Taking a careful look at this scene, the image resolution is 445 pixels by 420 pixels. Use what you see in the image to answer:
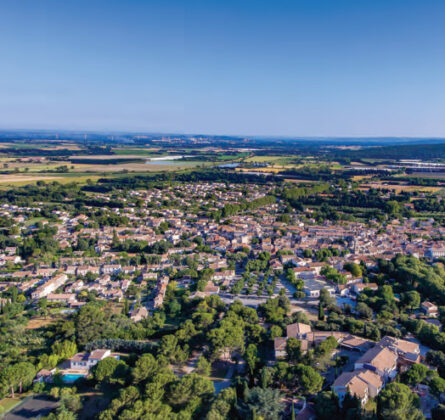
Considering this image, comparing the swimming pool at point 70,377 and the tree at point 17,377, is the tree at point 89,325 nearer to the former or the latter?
the swimming pool at point 70,377

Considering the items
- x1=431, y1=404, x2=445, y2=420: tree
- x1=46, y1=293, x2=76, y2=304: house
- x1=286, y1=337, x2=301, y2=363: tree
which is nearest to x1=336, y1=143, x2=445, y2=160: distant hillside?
x1=46, y1=293, x2=76, y2=304: house

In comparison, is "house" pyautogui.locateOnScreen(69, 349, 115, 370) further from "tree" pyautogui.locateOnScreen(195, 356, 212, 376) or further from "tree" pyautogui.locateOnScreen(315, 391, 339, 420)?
"tree" pyautogui.locateOnScreen(315, 391, 339, 420)

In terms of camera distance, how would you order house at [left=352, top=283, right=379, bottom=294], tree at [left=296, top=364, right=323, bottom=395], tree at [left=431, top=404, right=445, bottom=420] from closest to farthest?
tree at [left=431, top=404, right=445, bottom=420], tree at [left=296, top=364, right=323, bottom=395], house at [left=352, top=283, right=379, bottom=294]

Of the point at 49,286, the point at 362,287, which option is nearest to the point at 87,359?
the point at 49,286

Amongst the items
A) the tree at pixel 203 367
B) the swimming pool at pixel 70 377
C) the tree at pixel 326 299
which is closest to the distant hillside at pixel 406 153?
the tree at pixel 326 299

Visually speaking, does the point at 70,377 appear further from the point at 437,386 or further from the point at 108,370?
the point at 437,386

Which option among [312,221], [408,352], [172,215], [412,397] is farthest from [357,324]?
[172,215]
